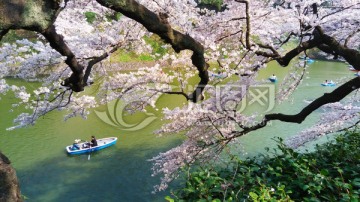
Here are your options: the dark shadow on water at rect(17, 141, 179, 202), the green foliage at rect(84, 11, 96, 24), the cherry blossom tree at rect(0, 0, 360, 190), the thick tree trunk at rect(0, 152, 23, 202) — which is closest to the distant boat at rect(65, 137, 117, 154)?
the dark shadow on water at rect(17, 141, 179, 202)

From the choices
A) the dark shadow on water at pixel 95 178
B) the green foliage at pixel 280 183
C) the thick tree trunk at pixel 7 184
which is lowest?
the dark shadow on water at pixel 95 178

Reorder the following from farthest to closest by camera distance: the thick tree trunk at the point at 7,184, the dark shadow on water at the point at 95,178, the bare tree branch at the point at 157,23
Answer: the dark shadow on water at the point at 95,178
the bare tree branch at the point at 157,23
the thick tree trunk at the point at 7,184

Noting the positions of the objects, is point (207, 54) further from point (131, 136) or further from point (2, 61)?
point (131, 136)

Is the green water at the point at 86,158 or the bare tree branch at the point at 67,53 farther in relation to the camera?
the green water at the point at 86,158

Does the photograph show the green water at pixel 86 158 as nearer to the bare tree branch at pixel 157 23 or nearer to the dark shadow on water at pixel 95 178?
the dark shadow on water at pixel 95 178

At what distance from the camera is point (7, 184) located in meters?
1.63

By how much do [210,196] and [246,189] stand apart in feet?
1.12

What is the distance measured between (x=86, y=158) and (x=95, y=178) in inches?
63.4

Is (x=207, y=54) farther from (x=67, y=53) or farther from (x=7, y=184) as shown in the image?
(x=7, y=184)

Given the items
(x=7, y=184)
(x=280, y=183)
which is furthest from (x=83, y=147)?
(x=7, y=184)

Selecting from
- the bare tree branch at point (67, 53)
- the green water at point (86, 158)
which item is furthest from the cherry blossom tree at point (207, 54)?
the green water at point (86, 158)

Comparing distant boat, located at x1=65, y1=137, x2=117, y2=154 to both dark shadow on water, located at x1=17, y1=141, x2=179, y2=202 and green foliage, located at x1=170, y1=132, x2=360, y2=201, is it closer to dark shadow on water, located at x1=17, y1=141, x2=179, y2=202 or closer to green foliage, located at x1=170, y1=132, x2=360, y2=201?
dark shadow on water, located at x1=17, y1=141, x2=179, y2=202

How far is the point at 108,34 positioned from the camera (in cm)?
502

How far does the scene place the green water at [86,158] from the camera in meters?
8.59
